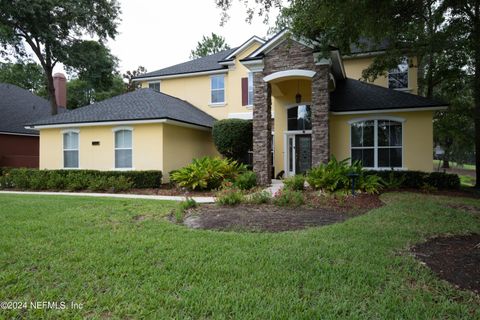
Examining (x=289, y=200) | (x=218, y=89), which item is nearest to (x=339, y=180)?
(x=289, y=200)

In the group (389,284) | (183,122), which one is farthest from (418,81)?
(389,284)

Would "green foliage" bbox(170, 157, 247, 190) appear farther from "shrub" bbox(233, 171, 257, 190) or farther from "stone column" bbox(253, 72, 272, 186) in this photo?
"stone column" bbox(253, 72, 272, 186)

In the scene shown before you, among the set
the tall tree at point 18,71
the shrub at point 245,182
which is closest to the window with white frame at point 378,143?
the shrub at point 245,182

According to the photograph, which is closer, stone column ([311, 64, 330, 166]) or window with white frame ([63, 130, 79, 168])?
stone column ([311, 64, 330, 166])

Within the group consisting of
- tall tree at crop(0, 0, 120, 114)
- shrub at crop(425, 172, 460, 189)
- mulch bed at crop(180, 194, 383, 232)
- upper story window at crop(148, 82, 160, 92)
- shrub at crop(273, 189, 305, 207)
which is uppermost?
tall tree at crop(0, 0, 120, 114)

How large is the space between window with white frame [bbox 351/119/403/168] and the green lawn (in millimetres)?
7114

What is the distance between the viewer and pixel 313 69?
39.9 feet

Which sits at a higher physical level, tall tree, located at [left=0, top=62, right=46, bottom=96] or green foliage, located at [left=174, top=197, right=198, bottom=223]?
tall tree, located at [left=0, top=62, right=46, bottom=96]

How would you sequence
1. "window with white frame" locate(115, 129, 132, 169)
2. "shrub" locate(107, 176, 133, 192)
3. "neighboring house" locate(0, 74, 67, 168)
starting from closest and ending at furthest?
"shrub" locate(107, 176, 133, 192)
"window with white frame" locate(115, 129, 132, 169)
"neighboring house" locate(0, 74, 67, 168)

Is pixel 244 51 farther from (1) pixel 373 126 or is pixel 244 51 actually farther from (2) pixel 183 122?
(1) pixel 373 126

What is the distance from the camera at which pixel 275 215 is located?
7238mm

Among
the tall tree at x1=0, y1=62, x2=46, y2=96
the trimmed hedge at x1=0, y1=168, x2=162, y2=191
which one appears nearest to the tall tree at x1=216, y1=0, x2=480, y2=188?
the trimmed hedge at x1=0, y1=168, x2=162, y2=191

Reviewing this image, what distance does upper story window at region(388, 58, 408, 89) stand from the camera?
17.2 meters

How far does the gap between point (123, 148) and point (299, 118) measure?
8919mm
